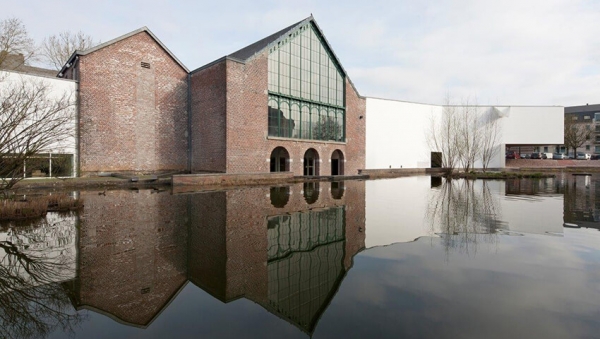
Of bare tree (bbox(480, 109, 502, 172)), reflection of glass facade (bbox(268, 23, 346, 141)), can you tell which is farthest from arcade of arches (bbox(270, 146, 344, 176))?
bare tree (bbox(480, 109, 502, 172))

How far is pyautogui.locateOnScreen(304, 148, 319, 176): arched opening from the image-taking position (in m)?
29.6

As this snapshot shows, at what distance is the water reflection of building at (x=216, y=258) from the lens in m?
3.78

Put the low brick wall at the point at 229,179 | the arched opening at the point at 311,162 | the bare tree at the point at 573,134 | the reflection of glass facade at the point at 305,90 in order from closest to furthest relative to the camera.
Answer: the low brick wall at the point at 229,179, the reflection of glass facade at the point at 305,90, the arched opening at the point at 311,162, the bare tree at the point at 573,134

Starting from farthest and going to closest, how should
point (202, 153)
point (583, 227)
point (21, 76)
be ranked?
1. point (202, 153)
2. point (21, 76)
3. point (583, 227)

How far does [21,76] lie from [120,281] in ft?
72.5

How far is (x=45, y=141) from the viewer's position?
951 cm

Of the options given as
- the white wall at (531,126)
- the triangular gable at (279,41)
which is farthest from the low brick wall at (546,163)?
the triangular gable at (279,41)

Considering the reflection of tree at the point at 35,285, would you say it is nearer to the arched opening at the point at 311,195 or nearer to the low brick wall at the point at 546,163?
the arched opening at the point at 311,195

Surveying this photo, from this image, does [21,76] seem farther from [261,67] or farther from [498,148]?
[498,148]

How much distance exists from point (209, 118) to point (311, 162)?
1058 cm

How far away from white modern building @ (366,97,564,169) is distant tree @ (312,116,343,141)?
6.61 meters

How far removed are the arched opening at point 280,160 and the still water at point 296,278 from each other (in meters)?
18.8

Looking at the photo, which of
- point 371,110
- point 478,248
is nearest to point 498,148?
point 371,110

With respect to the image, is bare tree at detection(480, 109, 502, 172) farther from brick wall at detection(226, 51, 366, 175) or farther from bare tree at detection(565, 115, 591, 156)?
brick wall at detection(226, 51, 366, 175)
